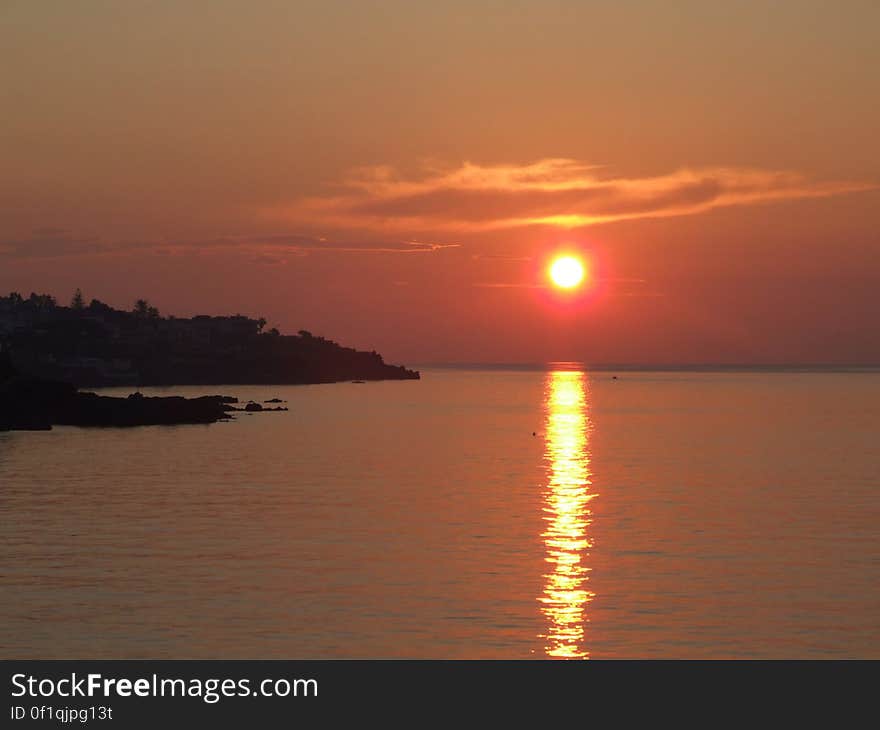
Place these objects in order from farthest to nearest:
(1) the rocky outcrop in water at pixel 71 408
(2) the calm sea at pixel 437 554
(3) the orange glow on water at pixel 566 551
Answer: (1) the rocky outcrop in water at pixel 71 408
(3) the orange glow on water at pixel 566 551
(2) the calm sea at pixel 437 554

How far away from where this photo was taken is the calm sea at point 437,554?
30.8 meters

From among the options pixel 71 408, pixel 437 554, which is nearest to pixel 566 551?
pixel 437 554

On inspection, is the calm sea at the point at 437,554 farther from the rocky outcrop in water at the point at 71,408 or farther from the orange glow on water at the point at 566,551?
the rocky outcrop in water at the point at 71,408

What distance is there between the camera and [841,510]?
191 ft

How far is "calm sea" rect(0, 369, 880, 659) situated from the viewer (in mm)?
30766

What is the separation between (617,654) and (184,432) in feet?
323

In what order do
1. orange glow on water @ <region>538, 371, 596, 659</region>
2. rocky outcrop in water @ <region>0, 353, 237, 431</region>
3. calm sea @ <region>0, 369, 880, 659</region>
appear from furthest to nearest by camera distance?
rocky outcrop in water @ <region>0, 353, 237, 431</region>, orange glow on water @ <region>538, 371, 596, 659</region>, calm sea @ <region>0, 369, 880, 659</region>

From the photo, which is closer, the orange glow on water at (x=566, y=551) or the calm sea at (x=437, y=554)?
the calm sea at (x=437, y=554)

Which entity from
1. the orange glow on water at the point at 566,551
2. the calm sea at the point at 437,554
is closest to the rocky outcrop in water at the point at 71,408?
the calm sea at the point at 437,554

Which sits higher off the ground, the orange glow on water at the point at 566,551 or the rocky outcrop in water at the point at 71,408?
the rocky outcrop in water at the point at 71,408

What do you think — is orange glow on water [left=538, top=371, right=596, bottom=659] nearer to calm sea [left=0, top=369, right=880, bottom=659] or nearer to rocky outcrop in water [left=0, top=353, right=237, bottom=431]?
calm sea [left=0, top=369, right=880, bottom=659]

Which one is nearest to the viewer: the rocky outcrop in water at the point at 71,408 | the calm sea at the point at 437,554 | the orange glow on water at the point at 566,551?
the calm sea at the point at 437,554

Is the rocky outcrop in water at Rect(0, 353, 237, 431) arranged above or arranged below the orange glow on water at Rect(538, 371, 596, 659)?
above

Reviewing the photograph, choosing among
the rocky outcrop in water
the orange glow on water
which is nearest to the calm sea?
the orange glow on water
